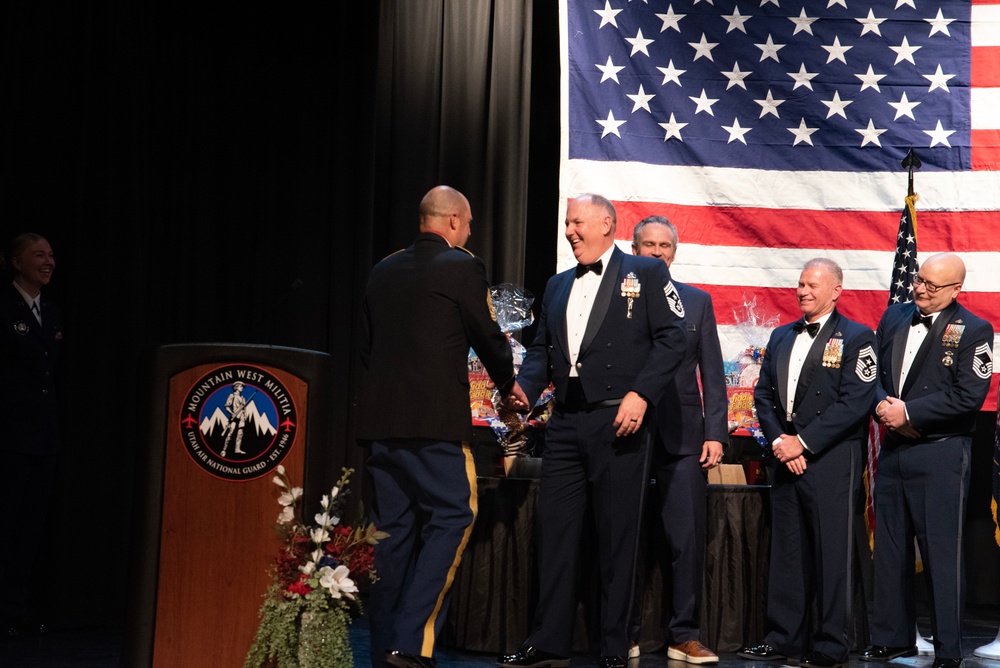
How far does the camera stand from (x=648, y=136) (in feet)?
20.3

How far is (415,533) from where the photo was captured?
387 centimetres

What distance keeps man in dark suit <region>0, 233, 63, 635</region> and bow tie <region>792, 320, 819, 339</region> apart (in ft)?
10.8

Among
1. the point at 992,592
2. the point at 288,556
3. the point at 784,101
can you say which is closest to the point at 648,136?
the point at 784,101

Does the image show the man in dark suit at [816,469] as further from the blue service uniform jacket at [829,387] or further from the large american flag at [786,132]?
the large american flag at [786,132]

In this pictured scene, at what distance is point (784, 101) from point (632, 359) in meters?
2.79

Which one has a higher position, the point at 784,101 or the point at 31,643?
the point at 784,101

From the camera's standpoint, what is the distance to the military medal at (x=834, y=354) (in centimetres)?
469

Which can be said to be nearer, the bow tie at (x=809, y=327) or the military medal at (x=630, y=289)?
the military medal at (x=630, y=289)

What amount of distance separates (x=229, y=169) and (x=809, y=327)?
300 centimetres

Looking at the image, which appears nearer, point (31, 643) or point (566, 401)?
point (566, 401)

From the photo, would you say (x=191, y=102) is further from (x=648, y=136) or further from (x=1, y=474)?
(x=648, y=136)

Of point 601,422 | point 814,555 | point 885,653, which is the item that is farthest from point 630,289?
point 885,653

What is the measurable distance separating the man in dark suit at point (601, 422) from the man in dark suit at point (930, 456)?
1.22 metres

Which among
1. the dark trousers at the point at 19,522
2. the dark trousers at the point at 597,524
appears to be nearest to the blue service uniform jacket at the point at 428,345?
the dark trousers at the point at 597,524
